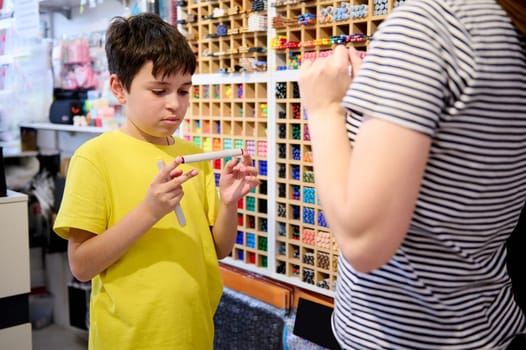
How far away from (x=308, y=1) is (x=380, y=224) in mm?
1340

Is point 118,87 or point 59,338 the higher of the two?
point 118,87

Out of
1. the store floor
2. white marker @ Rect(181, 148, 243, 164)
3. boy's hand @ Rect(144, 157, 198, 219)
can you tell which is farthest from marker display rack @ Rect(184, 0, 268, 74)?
the store floor

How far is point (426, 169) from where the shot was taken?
67 centimetres

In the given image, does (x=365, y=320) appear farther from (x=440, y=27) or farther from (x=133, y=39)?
(x=133, y=39)

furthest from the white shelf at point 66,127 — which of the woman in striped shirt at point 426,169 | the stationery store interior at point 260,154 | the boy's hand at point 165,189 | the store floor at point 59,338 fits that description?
the woman in striped shirt at point 426,169

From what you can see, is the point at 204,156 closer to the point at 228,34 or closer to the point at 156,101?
the point at 156,101

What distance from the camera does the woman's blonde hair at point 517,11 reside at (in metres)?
0.68

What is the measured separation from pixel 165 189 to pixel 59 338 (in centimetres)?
230

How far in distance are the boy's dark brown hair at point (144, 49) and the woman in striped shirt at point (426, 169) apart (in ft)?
2.11

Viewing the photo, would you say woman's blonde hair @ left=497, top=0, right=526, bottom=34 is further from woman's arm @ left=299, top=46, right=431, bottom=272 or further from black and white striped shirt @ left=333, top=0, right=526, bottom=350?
woman's arm @ left=299, top=46, right=431, bottom=272

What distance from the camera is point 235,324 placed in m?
2.18

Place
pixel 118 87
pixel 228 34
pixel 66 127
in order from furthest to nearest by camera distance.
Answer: pixel 66 127 → pixel 228 34 → pixel 118 87

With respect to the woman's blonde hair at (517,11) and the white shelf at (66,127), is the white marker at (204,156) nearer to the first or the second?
the woman's blonde hair at (517,11)

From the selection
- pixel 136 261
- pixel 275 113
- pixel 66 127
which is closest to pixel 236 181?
pixel 136 261
